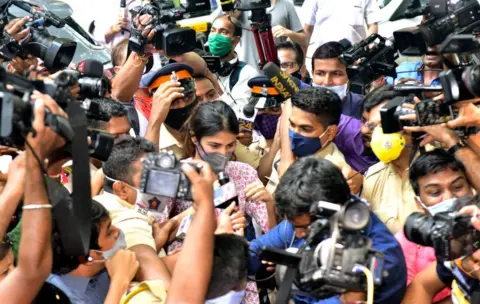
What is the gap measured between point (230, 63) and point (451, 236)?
3.80 metres

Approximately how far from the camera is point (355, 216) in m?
3.29

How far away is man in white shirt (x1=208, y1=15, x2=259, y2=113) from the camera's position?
263 inches

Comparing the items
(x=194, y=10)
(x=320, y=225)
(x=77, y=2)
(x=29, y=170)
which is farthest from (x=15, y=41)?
(x=77, y=2)

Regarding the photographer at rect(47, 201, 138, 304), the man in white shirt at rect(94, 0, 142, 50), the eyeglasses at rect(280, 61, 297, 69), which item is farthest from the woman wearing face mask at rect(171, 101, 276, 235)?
the eyeglasses at rect(280, 61, 297, 69)

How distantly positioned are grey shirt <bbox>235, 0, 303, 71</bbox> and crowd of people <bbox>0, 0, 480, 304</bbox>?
1205 millimetres

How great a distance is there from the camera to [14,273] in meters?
3.63

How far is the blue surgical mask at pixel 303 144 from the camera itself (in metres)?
5.22

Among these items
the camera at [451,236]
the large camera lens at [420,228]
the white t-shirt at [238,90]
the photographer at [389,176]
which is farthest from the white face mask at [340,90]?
the camera at [451,236]

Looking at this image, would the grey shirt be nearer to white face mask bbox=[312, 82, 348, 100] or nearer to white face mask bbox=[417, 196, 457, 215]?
white face mask bbox=[312, 82, 348, 100]

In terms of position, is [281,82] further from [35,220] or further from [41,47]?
[35,220]

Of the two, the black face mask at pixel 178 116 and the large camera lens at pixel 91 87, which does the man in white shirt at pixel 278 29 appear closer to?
the black face mask at pixel 178 116

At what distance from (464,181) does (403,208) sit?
20.8 inches

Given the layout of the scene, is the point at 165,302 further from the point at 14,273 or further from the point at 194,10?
the point at 194,10

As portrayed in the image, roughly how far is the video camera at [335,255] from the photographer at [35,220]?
0.90m
